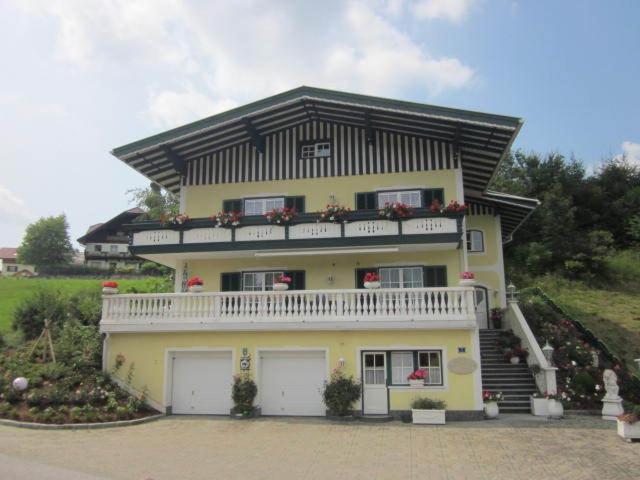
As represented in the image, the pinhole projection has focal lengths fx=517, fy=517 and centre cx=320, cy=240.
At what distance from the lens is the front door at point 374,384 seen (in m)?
14.9

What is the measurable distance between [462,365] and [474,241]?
9.90 metres

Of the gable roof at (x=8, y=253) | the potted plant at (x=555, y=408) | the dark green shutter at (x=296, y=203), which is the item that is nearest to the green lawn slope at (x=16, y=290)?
the dark green shutter at (x=296, y=203)

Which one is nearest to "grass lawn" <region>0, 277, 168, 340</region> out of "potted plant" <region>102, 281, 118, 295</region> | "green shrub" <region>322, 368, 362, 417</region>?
"potted plant" <region>102, 281, 118, 295</region>

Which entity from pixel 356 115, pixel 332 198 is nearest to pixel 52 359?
pixel 332 198

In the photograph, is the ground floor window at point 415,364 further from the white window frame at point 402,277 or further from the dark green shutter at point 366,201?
the dark green shutter at point 366,201

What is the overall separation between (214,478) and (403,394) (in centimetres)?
705

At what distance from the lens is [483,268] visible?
23.3m

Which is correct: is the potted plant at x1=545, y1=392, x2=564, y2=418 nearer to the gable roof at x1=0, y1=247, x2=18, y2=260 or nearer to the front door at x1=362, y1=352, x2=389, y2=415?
the front door at x1=362, y1=352, x2=389, y2=415

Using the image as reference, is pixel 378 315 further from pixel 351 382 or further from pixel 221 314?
pixel 221 314

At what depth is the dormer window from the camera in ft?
64.6

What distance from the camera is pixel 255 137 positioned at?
63.9ft

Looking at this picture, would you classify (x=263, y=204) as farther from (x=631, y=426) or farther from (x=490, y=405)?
(x=631, y=426)

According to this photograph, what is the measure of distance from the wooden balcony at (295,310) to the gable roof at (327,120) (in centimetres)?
578

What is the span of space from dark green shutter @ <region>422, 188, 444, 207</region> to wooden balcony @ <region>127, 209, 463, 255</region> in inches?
66.0
